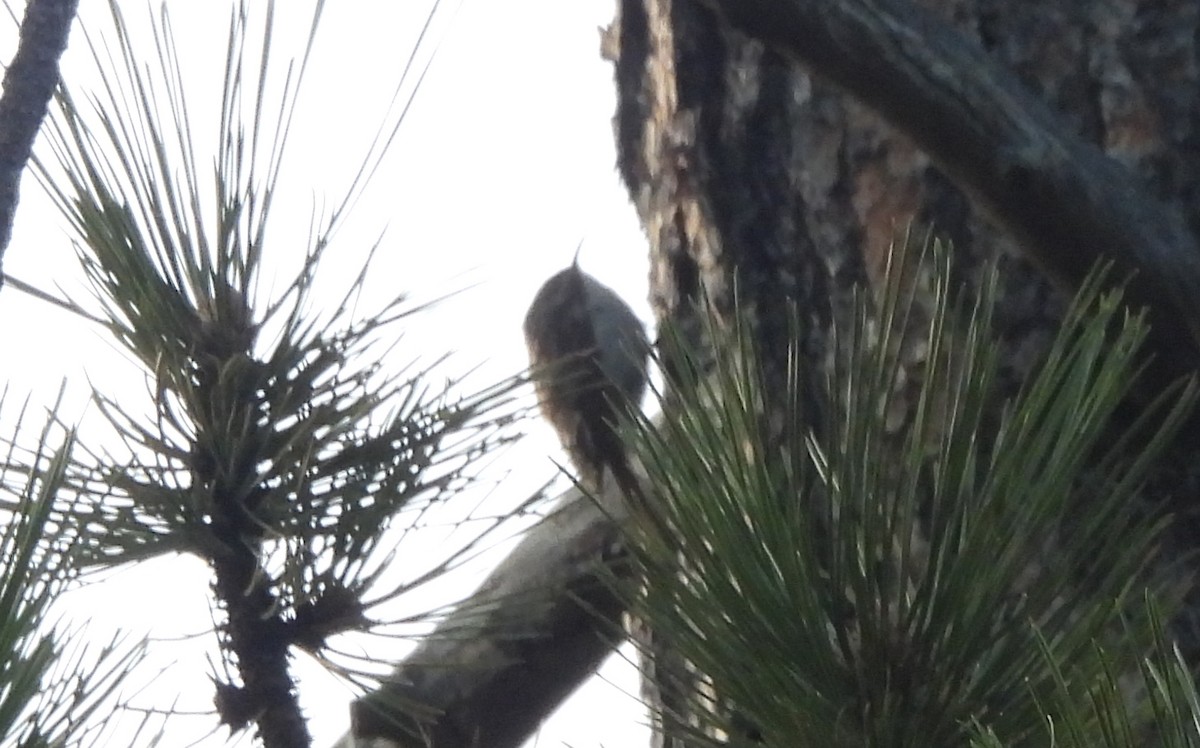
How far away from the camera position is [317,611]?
860 millimetres

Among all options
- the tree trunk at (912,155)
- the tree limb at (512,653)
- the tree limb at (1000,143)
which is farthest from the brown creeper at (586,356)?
the tree limb at (1000,143)

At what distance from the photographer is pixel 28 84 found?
583 millimetres

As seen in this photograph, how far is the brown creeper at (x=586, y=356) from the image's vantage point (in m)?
1.44

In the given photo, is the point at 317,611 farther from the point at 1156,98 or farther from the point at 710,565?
the point at 1156,98

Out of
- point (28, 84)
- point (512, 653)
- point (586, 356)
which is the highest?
point (586, 356)

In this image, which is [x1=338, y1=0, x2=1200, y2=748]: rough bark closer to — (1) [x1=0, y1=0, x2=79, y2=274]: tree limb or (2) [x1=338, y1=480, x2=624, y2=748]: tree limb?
(2) [x1=338, y1=480, x2=624, y2=748]: tree limb

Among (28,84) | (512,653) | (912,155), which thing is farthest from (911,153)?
(28,84)

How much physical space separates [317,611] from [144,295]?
0.19 m

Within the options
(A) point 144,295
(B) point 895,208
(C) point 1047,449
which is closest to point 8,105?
(A) point 144,295

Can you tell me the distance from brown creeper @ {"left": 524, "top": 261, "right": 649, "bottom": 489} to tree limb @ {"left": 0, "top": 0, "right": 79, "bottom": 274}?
0.70 m

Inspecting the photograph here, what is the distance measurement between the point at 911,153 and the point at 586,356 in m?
0.42

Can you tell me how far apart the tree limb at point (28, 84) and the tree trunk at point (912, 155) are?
10.4 inches

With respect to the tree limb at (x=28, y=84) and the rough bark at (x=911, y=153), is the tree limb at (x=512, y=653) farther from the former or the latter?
the tree limb at (x=28, y=84)

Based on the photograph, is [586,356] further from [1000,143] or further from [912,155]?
[1000,143]
